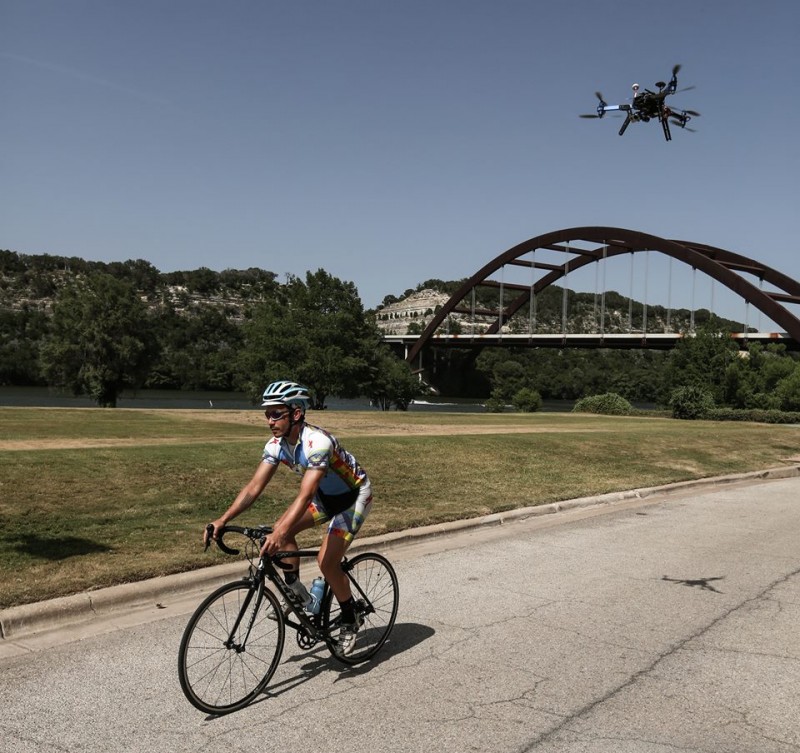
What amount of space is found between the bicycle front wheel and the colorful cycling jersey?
2.53 feet

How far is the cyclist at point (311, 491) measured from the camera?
15.2 feet

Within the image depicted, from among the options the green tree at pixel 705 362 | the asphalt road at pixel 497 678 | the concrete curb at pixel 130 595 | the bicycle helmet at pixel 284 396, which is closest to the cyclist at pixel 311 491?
the bicycle helmet at pixel 284 396

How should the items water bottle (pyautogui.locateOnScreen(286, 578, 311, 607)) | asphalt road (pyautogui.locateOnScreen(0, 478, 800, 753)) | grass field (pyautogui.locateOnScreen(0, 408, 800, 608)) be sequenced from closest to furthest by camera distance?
asphalt road (pyautogui.locateOnScreen(0, 478, 800, 753)), water bottle (pyautogui.locateOnScreen(286, 578, 311, 607)), grass field (pyautogui.locateOnScreen(0, 408, 800, 608))

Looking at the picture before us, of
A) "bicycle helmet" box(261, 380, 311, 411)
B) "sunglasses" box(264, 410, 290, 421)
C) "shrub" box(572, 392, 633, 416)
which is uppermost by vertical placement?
"bicycle helmet" box(261, 380, 311, 411)

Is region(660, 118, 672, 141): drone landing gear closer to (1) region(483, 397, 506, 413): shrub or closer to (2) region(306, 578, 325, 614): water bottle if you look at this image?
(2) region(306, 578, 325, 614): water bottle

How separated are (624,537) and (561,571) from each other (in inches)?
98.1

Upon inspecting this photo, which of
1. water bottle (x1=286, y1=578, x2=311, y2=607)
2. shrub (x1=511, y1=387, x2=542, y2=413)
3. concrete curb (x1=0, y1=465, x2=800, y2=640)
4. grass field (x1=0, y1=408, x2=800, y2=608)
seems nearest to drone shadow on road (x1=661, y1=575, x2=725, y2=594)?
concrete curb (x1=0, y1=465, x2=800, y2=640)

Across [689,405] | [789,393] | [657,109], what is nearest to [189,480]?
[657,109]

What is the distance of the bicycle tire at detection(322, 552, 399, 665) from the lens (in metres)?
5.16

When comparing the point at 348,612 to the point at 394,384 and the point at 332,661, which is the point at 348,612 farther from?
the point at 394,384

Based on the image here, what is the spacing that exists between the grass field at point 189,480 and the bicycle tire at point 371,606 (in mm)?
2506

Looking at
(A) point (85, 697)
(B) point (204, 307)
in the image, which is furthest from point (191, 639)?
(B) point (204, 307)

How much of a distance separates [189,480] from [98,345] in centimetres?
4846

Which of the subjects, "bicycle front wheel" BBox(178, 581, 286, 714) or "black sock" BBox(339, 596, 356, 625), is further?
"black sock" BBox(339, 596, 356, 625)
